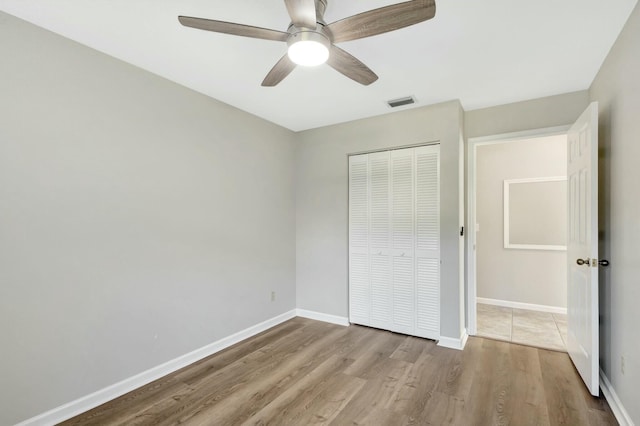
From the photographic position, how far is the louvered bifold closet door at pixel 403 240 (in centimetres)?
346

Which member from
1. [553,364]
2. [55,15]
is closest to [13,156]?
[55,15]

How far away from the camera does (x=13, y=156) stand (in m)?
1.87

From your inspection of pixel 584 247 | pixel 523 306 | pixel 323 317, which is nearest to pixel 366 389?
pixel 323 317

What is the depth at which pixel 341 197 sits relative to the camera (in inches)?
155

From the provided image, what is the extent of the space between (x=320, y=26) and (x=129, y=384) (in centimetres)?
284

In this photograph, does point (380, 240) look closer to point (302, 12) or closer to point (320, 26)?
point (320, 26)

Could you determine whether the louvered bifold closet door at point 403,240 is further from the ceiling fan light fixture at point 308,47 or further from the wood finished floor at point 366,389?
the ceiling fan light fixture at point 308,47

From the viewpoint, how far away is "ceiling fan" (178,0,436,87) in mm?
1400

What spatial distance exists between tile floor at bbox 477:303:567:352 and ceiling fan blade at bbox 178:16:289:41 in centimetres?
362

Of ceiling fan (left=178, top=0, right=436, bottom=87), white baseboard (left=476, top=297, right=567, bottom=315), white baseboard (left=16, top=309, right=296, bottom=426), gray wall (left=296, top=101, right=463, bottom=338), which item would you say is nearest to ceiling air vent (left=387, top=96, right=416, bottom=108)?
gray wall (left=296, top=101, right=463, bottom=338)

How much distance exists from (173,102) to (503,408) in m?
3.56

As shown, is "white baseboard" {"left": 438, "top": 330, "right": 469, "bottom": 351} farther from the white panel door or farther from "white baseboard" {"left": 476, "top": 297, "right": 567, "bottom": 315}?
"white baseboard" {"left": 476, "top": 297, "right": 567, "bottom": 315}

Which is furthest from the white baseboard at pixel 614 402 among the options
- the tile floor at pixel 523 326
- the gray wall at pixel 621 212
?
the tile floor at pixel 523 326

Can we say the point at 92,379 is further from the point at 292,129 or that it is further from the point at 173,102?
the point at 292,129
